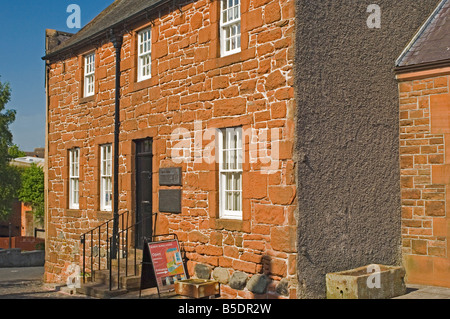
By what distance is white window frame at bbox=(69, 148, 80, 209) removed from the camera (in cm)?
1628

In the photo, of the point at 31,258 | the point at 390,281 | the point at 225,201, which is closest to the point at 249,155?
the point at 225,201

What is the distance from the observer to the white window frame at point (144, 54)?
44.4 ft

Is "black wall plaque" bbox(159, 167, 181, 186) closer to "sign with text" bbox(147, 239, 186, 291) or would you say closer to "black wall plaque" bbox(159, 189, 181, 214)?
"black wall plaque" bbox(159, 189, 181, 214)

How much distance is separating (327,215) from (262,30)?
11.9 feet

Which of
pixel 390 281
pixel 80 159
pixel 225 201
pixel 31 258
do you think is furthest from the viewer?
pixel 31 258

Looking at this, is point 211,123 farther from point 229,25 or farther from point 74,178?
point 74,178

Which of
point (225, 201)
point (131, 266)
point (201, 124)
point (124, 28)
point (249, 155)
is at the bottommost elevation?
point (131, 266)

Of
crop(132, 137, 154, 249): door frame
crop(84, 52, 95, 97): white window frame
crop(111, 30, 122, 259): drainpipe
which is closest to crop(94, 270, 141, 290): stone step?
crop(132, 137, 154, 249): door frame

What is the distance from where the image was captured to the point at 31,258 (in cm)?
2602

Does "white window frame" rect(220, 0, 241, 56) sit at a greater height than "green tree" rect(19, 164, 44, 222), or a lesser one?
greater

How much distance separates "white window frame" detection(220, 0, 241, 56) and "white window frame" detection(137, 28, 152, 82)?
2876 mm

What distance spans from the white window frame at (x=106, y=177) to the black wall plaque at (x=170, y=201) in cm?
277

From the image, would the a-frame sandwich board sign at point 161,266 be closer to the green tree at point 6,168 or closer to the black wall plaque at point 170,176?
the black wall plaque at point 170,176

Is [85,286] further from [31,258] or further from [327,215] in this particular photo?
[31,258]
